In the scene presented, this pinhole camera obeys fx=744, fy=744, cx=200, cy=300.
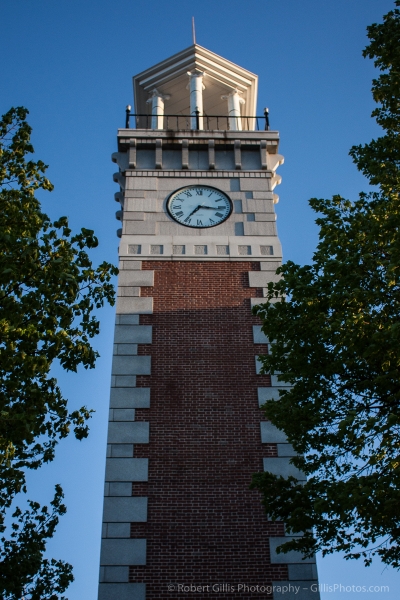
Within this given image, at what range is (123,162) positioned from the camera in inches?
875

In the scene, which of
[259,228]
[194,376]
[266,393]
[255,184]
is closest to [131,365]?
[194,376]

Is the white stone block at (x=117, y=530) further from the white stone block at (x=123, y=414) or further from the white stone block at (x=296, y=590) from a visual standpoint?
the white stone block at (x=296, y=590)

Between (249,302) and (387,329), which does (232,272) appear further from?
(387,329)

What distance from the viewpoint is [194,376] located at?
17.0m

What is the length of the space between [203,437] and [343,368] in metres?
5.50

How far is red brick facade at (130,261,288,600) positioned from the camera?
14.4 metres

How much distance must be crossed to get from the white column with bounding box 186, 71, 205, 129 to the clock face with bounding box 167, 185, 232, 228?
2950 mm

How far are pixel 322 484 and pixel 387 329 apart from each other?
2457 millimetres

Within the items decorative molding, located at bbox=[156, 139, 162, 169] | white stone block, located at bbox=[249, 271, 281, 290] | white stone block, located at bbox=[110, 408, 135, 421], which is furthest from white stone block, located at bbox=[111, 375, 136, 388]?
decorative molding, located at bbox=[156, 139, 162, 169]

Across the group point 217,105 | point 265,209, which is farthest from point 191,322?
point 217,105

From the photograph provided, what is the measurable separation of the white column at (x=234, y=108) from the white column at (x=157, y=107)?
2.11 metres

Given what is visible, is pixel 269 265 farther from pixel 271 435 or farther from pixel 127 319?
pixel 271 435

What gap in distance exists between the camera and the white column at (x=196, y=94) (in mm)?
23594

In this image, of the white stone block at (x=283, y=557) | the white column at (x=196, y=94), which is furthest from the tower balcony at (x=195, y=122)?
the white stone block at (x=283, y=557)
